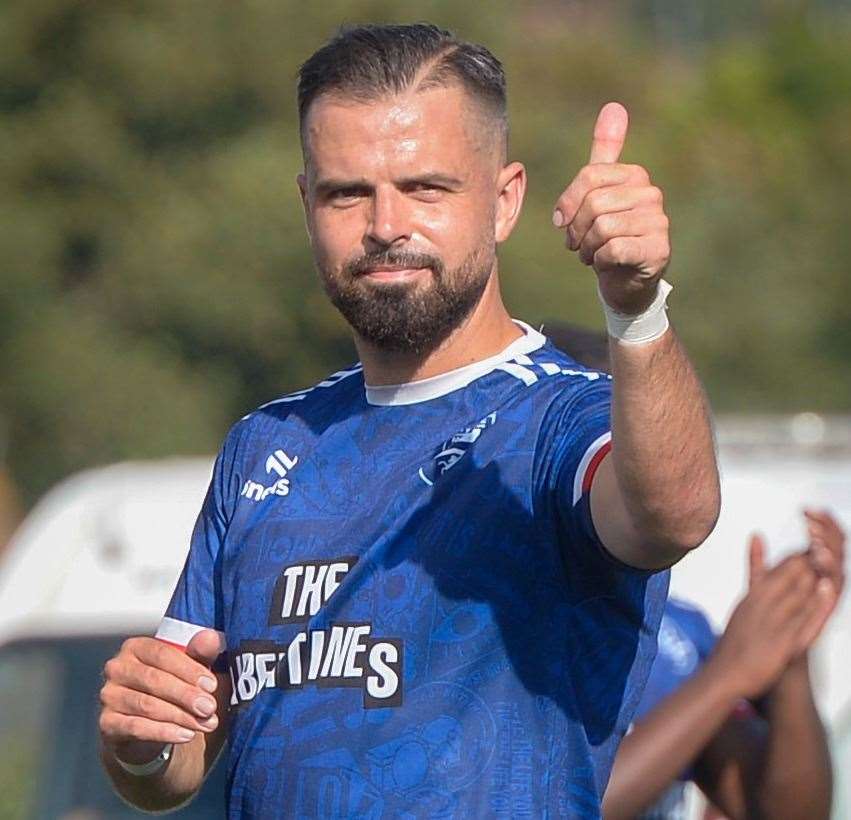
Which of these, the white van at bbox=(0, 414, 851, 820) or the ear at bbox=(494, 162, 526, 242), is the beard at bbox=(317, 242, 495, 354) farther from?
the white van at bbox=(0, 414, 851, 820)

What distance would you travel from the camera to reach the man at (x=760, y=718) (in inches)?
141

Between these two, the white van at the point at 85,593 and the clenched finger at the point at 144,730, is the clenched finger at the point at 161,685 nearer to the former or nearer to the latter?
the clenched finger at the point at 144,730

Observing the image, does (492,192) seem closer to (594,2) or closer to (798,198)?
(798,198)

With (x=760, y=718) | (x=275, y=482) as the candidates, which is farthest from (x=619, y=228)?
(x=760, y=718)

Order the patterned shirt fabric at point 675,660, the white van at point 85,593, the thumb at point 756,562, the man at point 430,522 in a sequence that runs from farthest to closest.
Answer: the white van at point 85,593 < the patterned shirt fabric at point 675,660 < the thumb at point 756,562 < the man at point 430,522

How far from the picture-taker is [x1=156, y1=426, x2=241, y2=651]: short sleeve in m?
2.96

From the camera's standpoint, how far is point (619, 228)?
2242mm

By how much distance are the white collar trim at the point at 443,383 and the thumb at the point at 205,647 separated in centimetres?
41

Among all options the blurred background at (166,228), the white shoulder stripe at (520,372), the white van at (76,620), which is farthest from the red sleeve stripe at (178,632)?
the blurred background at (166,228)

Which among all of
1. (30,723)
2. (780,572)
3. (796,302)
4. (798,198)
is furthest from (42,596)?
(798,198)

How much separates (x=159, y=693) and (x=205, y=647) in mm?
92

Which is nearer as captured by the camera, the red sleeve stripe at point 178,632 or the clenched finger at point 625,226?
the clenched finger at point 625,226

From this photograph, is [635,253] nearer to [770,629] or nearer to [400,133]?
[400,133]

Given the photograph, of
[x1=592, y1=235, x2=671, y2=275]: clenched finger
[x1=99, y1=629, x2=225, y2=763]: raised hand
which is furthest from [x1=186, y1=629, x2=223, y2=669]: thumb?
[x1=592, y1=235, x2=671, y2=275]: clenched finger
